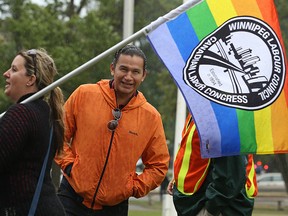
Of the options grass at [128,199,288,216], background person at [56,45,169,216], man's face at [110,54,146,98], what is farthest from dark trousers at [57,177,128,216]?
grass at [128,199,288,216]

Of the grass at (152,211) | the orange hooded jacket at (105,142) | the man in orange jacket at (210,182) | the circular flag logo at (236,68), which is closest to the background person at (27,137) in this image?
the circular flag logo at (236,68)

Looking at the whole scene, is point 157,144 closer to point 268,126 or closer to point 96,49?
point 268,126

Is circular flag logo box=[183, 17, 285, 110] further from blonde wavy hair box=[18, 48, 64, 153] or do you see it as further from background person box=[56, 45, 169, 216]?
background person box=[56, 45, 169, 216]

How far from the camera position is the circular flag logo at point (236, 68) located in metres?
5.76

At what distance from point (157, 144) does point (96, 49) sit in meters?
14.1

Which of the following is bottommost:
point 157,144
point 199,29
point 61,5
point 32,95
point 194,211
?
point 194,211

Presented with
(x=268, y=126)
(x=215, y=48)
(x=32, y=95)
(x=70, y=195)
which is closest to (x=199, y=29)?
(x=215, y=48)

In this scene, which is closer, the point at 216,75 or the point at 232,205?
the point at 216,75

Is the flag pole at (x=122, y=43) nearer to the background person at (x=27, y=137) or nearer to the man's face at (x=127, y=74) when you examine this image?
the background person at (x=27, y=137)

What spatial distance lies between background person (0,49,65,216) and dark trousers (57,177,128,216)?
130 centimetres

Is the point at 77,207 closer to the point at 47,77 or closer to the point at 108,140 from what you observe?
the point at 108,140

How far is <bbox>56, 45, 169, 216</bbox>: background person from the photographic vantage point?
659 centimetres

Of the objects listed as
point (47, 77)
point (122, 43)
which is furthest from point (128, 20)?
point (47, 77)

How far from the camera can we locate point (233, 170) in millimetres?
6191
